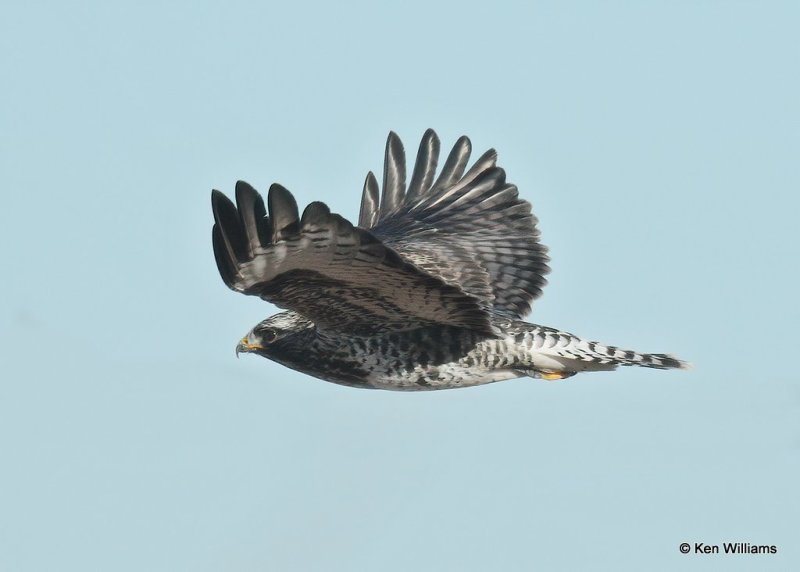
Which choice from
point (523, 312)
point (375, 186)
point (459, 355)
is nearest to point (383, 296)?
point (459, 355)

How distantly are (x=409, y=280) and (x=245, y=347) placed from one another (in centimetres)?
243

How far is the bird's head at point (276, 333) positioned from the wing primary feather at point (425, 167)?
265cm

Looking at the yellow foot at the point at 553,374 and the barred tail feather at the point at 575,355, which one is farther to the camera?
the yellow foot at the point at 553,374

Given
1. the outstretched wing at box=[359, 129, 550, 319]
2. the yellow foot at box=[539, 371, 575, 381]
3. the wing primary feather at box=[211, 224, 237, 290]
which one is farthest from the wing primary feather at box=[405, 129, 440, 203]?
the wing primary feather at box=[211, 224, 237, 290]

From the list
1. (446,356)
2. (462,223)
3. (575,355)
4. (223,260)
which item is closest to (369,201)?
(462,223)

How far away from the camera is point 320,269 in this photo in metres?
10.7

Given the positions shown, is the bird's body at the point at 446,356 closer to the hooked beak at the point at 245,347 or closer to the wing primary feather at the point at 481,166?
the hooked beak at the point at 245,347

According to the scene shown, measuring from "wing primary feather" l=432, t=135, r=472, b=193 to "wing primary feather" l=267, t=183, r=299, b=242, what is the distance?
5156mm

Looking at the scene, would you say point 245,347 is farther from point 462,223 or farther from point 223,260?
point 223,260

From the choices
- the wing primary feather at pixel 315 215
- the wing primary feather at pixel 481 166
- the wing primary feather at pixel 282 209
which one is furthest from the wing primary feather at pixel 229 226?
the wing primary feather at pixel 481 166

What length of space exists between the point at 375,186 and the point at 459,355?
3055 mm

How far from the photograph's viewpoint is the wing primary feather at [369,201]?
595 inches

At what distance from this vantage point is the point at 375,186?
15195 millimetres

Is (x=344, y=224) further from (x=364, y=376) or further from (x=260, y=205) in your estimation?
(x=364, y=376)
